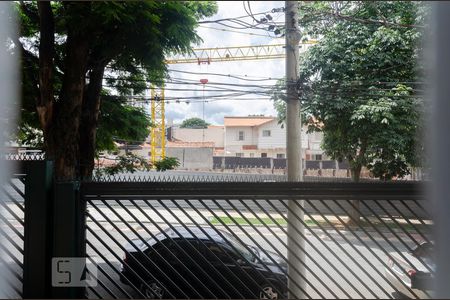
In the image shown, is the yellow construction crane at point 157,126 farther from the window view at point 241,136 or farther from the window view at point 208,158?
the window view at point 241,136

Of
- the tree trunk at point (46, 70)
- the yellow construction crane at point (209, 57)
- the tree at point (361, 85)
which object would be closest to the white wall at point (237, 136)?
the tree at point (361, 85)

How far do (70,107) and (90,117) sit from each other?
41cm

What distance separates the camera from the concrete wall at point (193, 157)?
16.9 feet

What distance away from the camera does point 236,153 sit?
533 cm

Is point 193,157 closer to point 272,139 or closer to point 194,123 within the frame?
point 194,123

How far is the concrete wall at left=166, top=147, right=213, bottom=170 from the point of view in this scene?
5160 millimetres

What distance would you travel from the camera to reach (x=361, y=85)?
19.3ft

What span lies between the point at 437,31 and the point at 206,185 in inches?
41.9

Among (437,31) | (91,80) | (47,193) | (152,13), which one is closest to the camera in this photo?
(437,31)

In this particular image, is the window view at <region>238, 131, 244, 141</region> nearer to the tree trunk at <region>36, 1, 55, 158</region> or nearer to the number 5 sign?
the tree trunk at <region>36, 1, 55, 158</region>

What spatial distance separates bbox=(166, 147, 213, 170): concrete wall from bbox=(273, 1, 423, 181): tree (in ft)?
4.55

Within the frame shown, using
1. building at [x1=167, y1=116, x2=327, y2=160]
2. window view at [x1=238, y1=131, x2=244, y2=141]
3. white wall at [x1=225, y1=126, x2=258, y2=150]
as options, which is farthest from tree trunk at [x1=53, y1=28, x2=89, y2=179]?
window view at [x1=238, y1=131, x2=244, y2=141]

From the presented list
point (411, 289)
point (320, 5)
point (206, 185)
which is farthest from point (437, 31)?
point (320, 5)

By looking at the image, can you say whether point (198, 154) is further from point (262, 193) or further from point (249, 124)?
point (262, 193)
